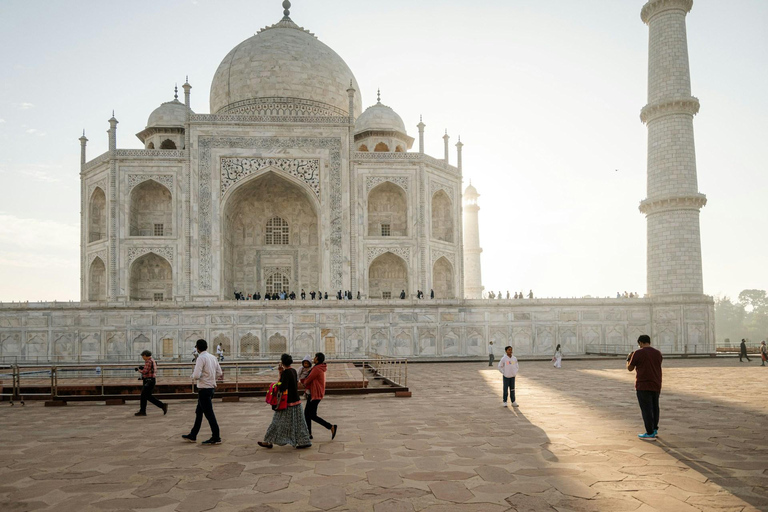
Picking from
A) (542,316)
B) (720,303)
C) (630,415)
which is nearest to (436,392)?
(630,415)

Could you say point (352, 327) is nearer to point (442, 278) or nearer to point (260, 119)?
point (442, 278)

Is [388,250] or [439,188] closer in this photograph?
[388,250]

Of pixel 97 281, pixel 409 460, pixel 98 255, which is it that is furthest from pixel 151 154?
pixel 409 460

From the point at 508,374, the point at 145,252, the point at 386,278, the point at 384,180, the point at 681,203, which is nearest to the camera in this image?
the point at 508,374

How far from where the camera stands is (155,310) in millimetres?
22219

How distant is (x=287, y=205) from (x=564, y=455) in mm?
27597

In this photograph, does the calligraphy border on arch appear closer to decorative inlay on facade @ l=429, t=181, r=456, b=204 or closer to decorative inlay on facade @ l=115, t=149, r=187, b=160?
decorative inlay on facade @ l=115, t=149, r=187, b=160

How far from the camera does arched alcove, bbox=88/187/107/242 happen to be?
30469 millimetres

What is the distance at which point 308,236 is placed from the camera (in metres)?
32.3

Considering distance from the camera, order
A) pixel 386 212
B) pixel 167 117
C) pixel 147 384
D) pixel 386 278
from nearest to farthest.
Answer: pixel 147 384
pixel 386 278
pixel 386 212
pixel 167 117

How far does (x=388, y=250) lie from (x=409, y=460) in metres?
23.3

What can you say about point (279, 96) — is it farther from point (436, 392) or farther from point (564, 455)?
point (564, 455)

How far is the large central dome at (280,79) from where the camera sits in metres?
33.2

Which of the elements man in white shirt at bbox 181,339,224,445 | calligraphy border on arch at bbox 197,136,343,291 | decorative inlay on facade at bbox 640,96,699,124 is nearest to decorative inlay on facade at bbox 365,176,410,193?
calligraphy border on arch at bbox 197,136,343,291
